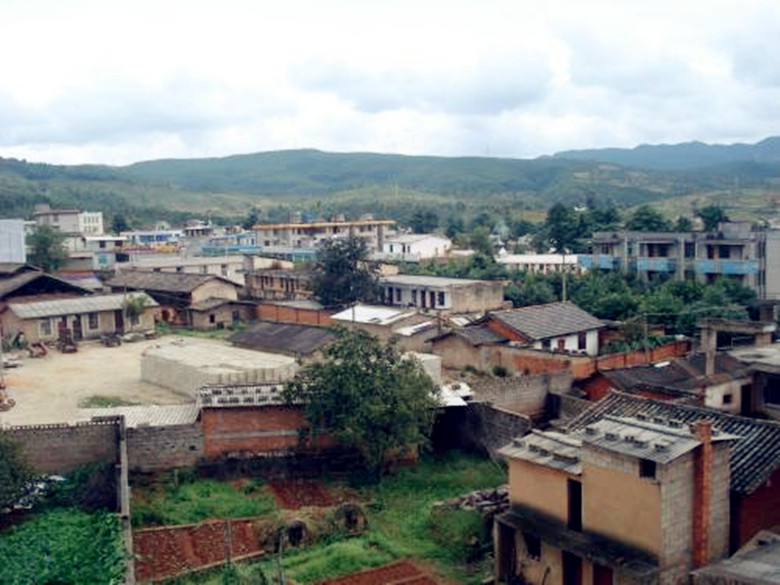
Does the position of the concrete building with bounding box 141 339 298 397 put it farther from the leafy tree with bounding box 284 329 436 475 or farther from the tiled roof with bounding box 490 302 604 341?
the tiled roof with bounding box 490 302 604 341

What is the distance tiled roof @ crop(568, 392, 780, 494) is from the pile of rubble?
193cm

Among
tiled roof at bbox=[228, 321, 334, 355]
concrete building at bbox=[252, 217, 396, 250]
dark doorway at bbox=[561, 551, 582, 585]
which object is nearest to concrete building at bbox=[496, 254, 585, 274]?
concrete building at bbox=[252, 217, 396, 250]

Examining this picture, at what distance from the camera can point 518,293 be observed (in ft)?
139

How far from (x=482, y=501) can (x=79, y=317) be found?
2581 cm

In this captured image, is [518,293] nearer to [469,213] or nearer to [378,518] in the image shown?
[378,518]

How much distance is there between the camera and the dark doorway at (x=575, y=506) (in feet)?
47.4

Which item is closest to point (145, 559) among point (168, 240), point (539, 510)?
point (539, 510)

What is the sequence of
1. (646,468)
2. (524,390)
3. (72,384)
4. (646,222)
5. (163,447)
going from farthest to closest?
(646,222) < (72,384) < (524,390) < (163,447) < (646,468)

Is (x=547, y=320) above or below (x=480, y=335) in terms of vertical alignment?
above

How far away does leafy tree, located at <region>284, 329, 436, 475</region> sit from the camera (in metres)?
19.3

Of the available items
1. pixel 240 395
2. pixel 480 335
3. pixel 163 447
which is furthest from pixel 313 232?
pixel 163 447

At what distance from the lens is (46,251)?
52.8 meters

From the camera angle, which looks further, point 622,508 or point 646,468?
point 622,508

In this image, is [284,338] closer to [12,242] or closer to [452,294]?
[452,294]
